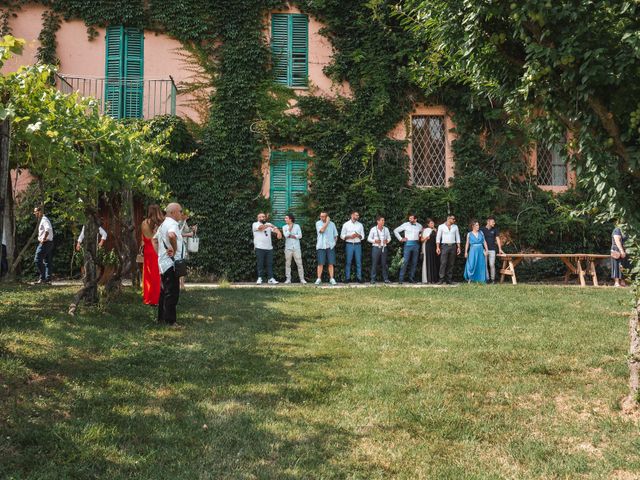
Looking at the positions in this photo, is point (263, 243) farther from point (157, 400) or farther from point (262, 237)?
point (157, 400)

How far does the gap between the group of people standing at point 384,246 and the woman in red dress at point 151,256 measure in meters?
5.41

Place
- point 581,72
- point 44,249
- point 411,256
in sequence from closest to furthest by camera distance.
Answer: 1. point 581,72
2. point 44,249
3. point 411,256

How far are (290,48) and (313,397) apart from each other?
12768mm

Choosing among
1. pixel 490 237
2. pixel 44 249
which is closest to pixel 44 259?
pixel 44 249

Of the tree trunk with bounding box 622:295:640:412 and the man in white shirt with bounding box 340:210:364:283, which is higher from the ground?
the man in white shirt with bounding box 340:210:364:283

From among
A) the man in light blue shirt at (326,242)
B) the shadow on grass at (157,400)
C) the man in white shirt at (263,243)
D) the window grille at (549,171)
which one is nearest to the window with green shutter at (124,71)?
the man in white shirt at (263,243)

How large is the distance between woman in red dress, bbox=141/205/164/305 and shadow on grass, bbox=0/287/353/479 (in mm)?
1060

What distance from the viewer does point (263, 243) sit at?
13.5 meters

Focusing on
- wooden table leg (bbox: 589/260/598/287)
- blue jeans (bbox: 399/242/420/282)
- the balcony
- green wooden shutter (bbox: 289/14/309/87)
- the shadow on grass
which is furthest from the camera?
green wooden shutter (bbox: 289/14/309/87)

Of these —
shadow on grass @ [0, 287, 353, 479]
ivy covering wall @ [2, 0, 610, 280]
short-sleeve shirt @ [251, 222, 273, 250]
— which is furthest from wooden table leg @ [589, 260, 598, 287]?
shadow on grass @ [0, 287, 353, 479]

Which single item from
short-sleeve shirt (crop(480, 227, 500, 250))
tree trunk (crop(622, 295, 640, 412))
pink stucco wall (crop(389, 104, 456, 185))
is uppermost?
pink stucco wall (crop(389, 104, 456, 185))

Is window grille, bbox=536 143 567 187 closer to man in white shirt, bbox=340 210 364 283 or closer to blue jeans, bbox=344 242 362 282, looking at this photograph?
man in white shirt, bbox=340 210 364 283

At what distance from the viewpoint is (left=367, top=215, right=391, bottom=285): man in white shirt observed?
13.7m

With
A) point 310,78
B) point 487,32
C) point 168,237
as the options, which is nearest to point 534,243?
point 310,78
